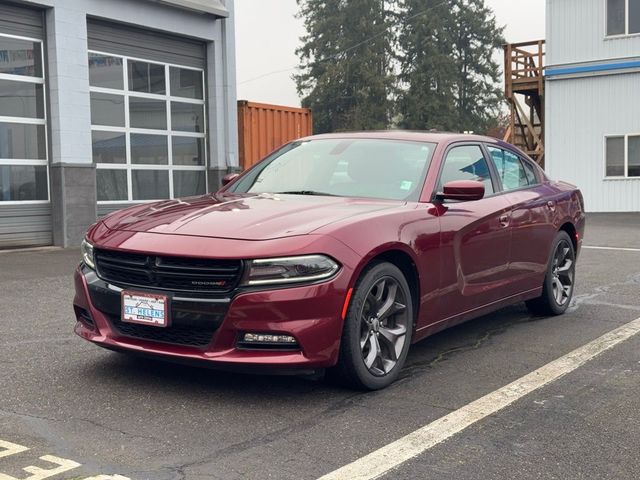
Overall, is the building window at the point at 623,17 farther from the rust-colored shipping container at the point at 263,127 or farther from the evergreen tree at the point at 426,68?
the evergreen tree at the point at 426,68

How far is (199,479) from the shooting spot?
3.30 meters

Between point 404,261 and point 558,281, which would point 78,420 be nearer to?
point 404,261

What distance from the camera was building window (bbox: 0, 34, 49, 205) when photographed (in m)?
13.2

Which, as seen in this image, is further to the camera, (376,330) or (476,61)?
(476,61)

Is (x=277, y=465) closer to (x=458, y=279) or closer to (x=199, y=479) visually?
(x=199, y=479)

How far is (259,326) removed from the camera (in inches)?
164

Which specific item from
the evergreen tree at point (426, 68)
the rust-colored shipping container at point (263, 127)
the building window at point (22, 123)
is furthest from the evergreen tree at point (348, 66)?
the building window at point (22, 123)

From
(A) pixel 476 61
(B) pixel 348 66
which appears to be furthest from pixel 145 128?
(A) pixel 476 61

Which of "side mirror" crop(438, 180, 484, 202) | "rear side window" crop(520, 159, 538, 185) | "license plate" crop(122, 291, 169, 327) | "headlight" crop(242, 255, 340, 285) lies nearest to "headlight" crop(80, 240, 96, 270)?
"license plate" crop(122, 291, 169, 327)

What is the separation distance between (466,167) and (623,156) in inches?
724

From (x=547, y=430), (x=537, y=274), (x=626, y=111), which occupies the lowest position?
(x=547, y=430)

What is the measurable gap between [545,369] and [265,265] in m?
2.10

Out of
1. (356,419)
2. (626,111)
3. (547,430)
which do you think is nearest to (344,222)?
(356,419)

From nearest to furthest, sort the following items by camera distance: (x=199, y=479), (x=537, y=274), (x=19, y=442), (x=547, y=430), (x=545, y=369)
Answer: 1. (x=199, y=479)
2. (x=19, y=442)
3. (x=547, y=430)
4. (x=545, y=369)
5. (x=537, y=274)
